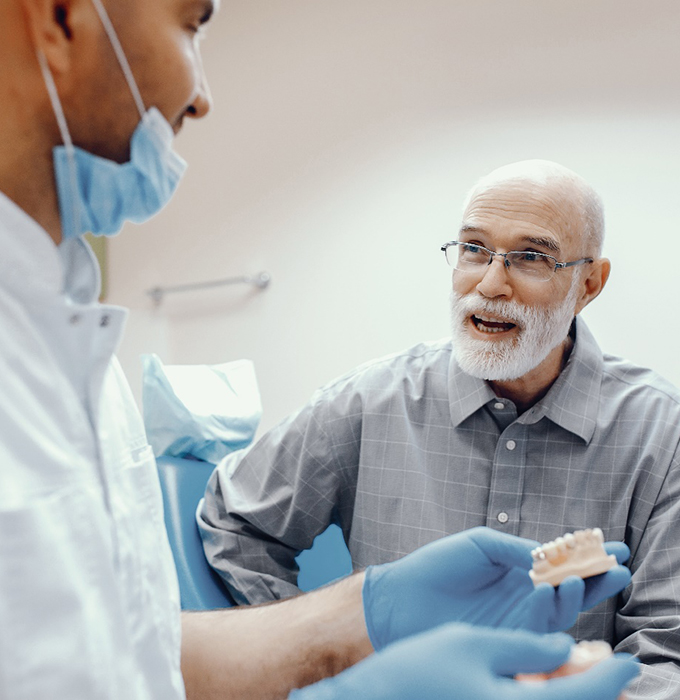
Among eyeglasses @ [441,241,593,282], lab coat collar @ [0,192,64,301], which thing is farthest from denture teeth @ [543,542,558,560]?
eyeglasses @ [441,241,593,282]

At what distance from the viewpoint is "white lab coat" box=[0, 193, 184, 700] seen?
536 millimetres

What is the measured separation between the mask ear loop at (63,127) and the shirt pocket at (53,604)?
9.3 inches

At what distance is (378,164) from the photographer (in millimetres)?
2602

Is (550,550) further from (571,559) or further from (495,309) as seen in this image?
(495,309)

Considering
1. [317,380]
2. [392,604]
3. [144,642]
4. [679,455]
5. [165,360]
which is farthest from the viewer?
[165,360]

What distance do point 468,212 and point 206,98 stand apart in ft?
2.90

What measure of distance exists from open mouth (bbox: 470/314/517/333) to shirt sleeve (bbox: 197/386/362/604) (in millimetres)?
271

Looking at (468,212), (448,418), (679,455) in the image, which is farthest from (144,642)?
(468,212)

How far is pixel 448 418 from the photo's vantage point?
1.38 metres

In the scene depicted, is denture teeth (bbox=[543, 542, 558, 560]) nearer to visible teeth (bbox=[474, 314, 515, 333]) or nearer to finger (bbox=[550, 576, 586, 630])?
finger (bbox=[550, 576, 586, 630])

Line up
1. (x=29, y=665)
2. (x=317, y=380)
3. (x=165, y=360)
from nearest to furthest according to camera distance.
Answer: (x=29, y=665), (x=317, y=380), (x=165, y=360)

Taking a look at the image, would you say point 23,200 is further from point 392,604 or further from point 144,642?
point 392,604

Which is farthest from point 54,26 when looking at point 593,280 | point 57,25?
point 593,280

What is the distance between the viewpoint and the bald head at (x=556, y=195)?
1423 mm
